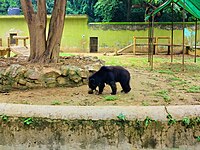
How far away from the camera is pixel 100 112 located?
3363 mm

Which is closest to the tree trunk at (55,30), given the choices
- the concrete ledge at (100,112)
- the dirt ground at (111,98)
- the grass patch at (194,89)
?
the dirt ground at (111,98)

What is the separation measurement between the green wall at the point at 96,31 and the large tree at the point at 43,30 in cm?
1284

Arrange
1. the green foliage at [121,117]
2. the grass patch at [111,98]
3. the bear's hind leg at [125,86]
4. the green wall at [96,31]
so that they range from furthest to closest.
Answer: the green wall at [96,31] < the bear's hind leg at [125,86] < the grass patch at [111,98] < the green foliage at [121,117]

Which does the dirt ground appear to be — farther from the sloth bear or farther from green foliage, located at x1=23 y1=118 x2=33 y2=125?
green foliage, located at x1=23 y1=118 x2=33 y2=125

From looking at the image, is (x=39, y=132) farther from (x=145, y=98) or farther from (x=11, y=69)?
(x=11, y=69)

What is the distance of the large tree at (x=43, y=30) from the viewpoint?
6535mm

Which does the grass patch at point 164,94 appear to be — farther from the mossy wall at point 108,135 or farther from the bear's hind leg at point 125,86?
the mossy wall at point 108,135

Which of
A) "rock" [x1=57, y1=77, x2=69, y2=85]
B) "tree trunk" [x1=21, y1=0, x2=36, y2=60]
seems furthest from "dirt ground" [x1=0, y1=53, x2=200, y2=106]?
"tree trunk" [x1=21, y1=0, x2=36, y2=60]

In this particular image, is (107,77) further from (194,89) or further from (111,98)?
(194,89)

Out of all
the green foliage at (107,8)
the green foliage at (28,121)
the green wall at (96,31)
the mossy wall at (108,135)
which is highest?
the green foliage at (107,8)

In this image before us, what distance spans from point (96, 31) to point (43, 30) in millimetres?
13132

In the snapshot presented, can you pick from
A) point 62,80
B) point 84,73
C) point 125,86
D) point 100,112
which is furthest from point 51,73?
point 100,112

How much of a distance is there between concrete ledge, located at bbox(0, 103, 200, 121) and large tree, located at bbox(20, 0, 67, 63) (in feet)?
10.4

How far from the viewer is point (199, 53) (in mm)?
15500
